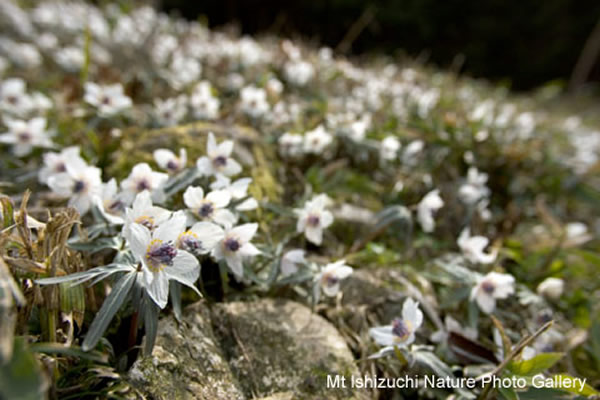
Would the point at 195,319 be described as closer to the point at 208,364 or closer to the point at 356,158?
the point at 208,364

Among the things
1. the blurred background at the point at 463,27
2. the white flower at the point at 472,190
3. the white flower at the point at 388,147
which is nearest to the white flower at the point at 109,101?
the white flower at the point at 388,147

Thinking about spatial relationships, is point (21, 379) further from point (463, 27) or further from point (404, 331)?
point (463, 27)

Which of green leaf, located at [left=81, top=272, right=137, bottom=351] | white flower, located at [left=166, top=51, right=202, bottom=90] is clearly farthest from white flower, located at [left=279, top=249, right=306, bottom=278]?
white flower, located at [left=166, top=51, right=202, bottom=90]

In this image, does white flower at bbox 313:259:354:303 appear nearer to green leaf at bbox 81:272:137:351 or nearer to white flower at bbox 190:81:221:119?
green leaf at bbox 81:272:137:351

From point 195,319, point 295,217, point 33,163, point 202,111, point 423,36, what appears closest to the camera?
point 195,319

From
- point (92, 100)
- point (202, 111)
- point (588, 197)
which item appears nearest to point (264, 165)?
point (202, 111)

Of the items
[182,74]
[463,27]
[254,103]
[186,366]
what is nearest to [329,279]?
[186,366]
